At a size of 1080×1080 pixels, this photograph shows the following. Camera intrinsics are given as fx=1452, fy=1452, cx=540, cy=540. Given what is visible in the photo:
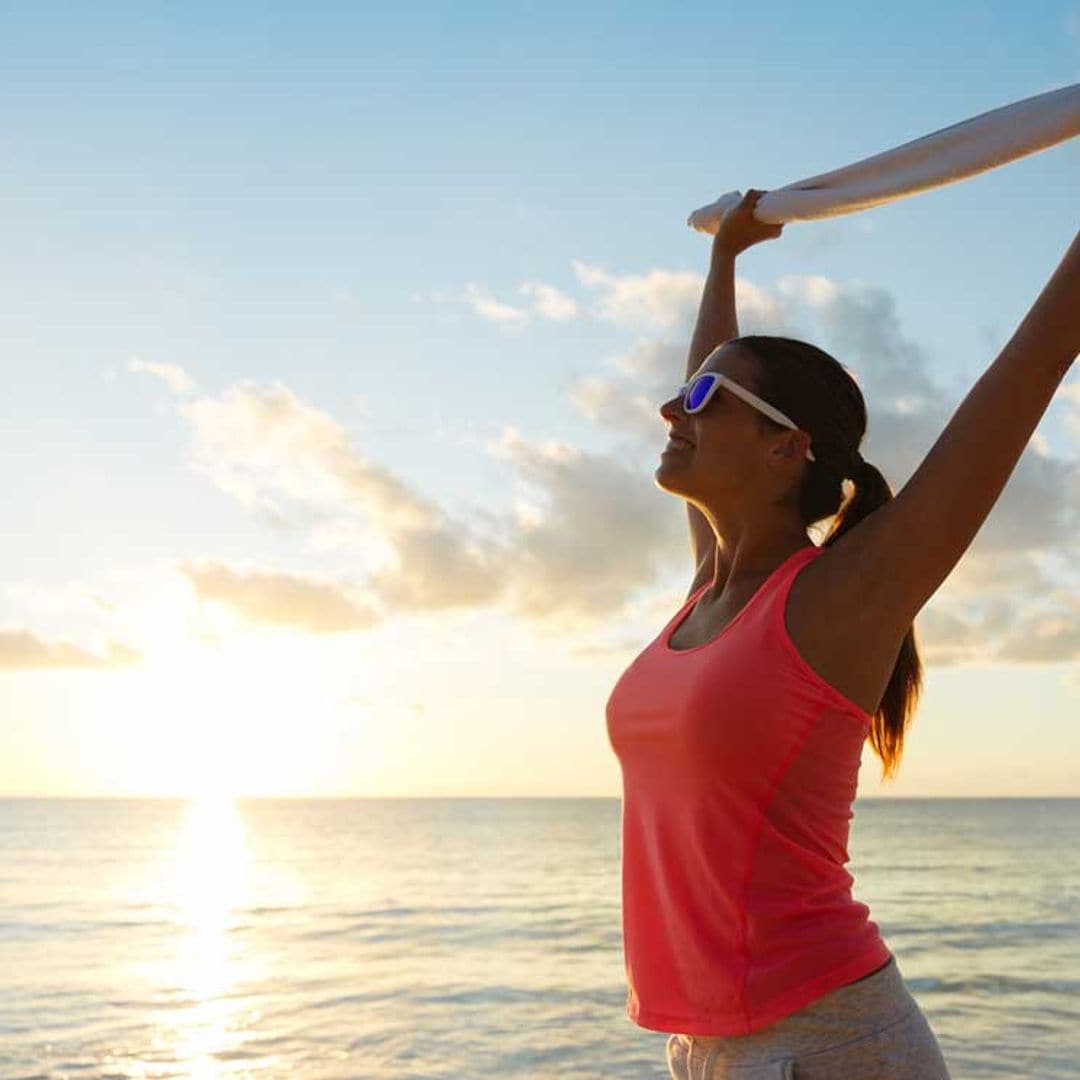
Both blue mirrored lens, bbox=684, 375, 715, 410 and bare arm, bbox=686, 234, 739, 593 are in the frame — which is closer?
blue mirrored lens, bbox=684, 375, 715, 410

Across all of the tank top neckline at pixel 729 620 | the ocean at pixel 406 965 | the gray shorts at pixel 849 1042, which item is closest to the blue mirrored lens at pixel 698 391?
the tank top neckline at pixel 729 620

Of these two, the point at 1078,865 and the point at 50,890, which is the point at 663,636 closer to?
the point at 50,890

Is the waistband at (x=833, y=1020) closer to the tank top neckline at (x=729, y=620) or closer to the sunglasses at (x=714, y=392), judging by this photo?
the tank top neckline at (x=729, y=620)

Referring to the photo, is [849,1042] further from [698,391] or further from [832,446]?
[698,391]

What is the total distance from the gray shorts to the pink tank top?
23 mm

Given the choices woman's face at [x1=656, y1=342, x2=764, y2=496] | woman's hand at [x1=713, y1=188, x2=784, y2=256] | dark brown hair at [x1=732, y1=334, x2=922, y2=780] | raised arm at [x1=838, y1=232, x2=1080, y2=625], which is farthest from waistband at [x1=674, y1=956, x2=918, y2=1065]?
woman's hand at [x1=713, y1=188, x2=784, y2=256]

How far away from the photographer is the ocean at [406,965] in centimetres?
1321

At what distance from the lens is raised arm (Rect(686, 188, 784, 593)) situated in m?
2.92

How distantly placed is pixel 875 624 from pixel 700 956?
21.2 inches

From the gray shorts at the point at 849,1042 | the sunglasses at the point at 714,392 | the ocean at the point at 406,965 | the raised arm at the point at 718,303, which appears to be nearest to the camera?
the gray shorts at the point at 849,1042

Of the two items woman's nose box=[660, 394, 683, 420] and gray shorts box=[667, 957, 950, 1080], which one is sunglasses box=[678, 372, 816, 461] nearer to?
woman's nose box=[660, 394, 683, 420]

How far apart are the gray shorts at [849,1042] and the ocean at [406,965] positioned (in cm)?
1043

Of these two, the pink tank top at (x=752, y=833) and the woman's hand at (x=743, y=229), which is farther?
the woman's hand at (x=743, y=229)

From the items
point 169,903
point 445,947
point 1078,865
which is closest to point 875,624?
point 445,947
